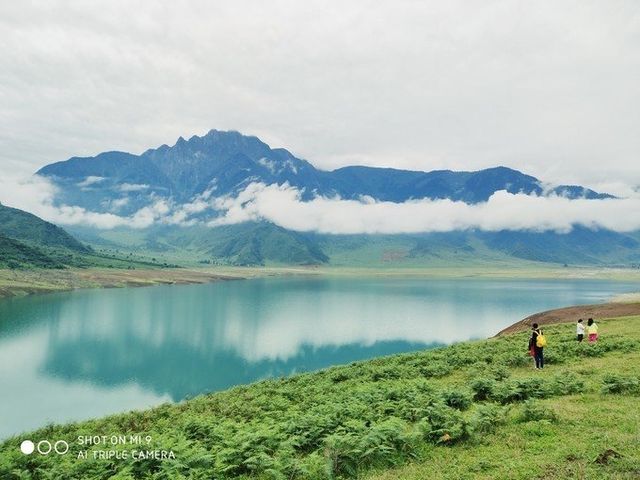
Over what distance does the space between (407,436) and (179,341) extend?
3683 inches

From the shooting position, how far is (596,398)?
20109 millimetres

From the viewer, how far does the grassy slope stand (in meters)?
13.8

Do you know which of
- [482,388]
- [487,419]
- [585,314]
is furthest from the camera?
[585,314]

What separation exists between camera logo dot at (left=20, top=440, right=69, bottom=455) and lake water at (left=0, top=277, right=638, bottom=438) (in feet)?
100

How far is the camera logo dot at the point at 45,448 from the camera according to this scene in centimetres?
1985

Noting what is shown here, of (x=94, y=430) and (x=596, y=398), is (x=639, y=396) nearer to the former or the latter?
(x=596, y=398)

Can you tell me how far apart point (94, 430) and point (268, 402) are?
399 inches

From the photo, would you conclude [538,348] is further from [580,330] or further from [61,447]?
[61,447]

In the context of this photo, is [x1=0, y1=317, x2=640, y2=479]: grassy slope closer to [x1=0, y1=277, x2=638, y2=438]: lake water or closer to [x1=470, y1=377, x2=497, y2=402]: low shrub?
[x1=470, y1=377, x2=497, y2=402]: low shrub

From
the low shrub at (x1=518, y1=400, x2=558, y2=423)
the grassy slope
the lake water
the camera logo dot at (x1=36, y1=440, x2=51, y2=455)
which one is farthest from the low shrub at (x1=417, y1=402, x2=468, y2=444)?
the lake water

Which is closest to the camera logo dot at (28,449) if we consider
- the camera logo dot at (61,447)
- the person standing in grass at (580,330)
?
the camera logo dot at (61,447)

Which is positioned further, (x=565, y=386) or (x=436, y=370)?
(x=436, y=370)

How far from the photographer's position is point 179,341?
101 m

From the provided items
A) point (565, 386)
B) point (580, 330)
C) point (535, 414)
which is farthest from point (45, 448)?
point (580, 330)
